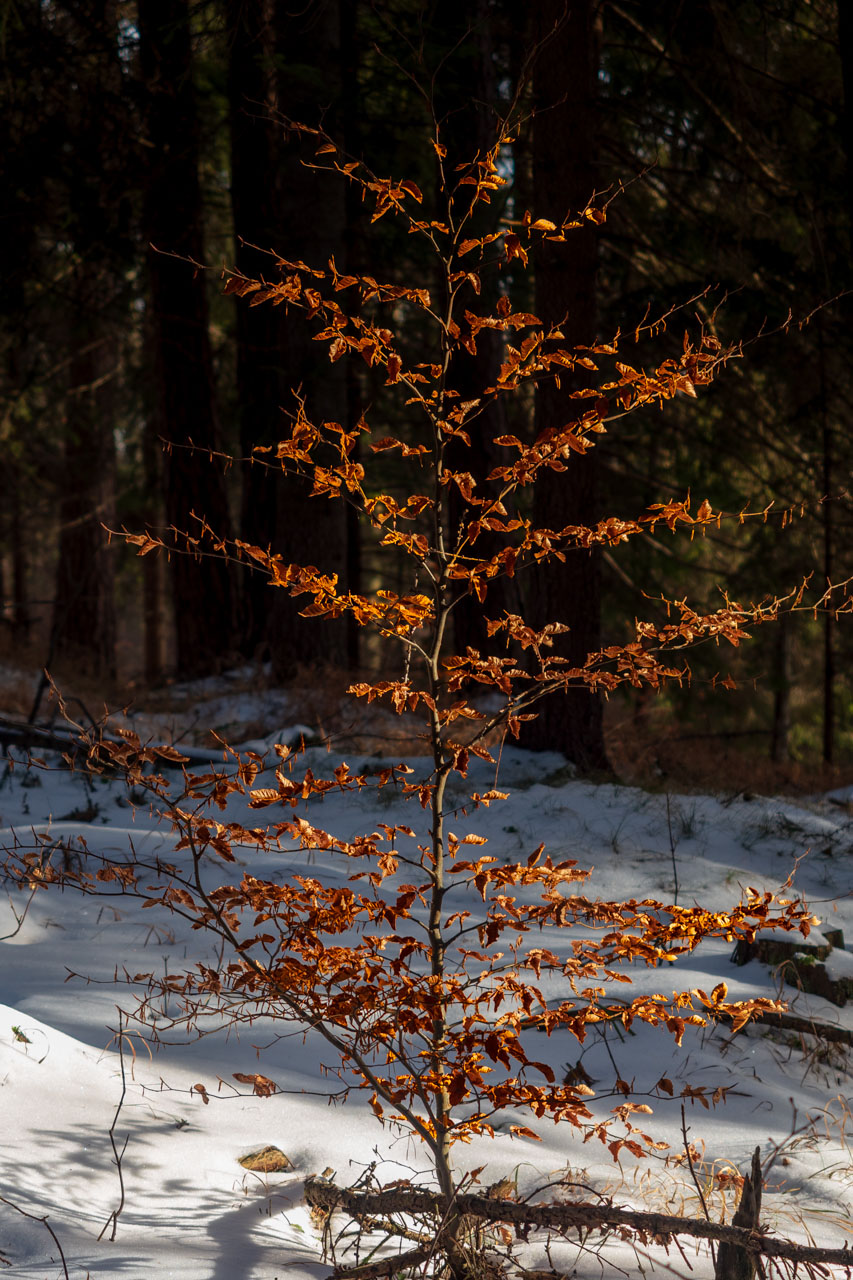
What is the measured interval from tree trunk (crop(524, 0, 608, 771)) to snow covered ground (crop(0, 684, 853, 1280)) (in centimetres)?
212

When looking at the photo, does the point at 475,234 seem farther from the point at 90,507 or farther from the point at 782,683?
the point at 782,683

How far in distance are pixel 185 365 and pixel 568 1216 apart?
33.6 ft

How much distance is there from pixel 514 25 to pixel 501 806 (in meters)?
7.46

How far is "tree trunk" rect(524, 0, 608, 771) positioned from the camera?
6.93 metres

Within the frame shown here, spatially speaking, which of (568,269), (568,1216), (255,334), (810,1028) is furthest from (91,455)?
(568,1216)

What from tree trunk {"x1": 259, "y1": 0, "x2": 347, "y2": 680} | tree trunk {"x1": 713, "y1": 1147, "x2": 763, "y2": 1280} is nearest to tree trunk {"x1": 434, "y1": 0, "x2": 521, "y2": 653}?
tree trunk {"x1": 259, "y1": 0, "x2": 347, "y2": 680}

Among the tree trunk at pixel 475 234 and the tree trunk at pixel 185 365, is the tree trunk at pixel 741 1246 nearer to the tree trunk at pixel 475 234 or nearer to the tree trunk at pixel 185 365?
the tree trunk at pixel 475 234

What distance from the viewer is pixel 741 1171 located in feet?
10.7

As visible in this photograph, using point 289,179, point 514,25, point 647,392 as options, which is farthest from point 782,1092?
point 514,25

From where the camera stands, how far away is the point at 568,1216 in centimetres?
246

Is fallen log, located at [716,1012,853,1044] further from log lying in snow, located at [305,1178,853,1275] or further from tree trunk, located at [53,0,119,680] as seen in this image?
tree trunk, located at [53,0,119,680]

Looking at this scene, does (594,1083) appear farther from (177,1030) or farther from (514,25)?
(514,25)

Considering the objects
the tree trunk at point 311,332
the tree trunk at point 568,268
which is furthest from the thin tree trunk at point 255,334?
the tree trunk at point 568,268

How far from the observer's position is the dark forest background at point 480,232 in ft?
23.7
